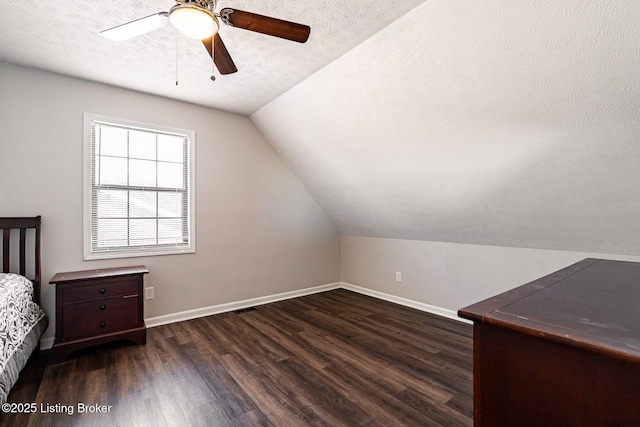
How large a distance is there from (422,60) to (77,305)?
321 cm

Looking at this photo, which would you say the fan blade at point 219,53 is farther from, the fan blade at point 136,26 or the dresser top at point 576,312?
the dresser top at point 576,312

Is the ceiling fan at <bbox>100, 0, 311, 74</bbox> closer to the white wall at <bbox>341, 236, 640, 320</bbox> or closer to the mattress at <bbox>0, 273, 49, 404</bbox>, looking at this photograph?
the mattress at <bbox>0, 273, 49, 404</bbox>

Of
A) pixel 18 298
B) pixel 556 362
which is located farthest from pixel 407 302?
pixel 18 298

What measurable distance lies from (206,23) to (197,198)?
230cm

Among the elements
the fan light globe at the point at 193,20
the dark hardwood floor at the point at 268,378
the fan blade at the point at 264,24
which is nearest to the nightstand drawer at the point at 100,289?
the dark hardwood floor at the point at 268,378

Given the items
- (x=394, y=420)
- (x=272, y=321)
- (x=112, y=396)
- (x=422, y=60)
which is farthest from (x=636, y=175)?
(x=112, y=396)

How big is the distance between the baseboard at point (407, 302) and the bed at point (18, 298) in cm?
347

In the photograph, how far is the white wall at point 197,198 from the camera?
2527 millimetres

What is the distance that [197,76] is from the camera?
2.65 meters

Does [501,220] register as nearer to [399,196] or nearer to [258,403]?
[399,196]

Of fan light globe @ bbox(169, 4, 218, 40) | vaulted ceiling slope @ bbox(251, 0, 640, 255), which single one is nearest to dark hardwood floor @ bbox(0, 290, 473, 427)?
vaulted ceiling slope @ bbox(251, 0, 640, 255)

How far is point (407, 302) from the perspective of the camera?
3.75 m

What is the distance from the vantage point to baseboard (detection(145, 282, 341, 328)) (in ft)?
10.2

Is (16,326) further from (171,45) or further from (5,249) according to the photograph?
(171,45)
